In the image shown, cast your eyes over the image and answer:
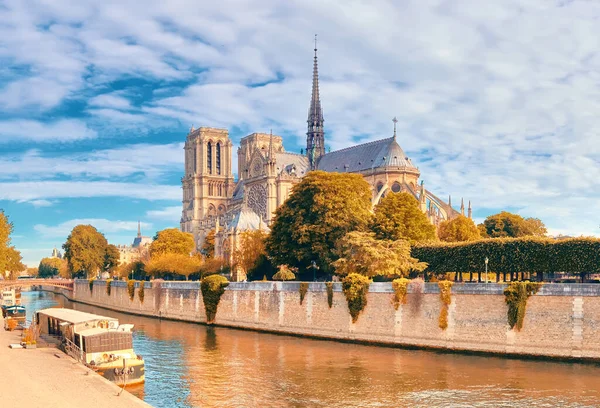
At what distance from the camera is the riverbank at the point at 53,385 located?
20.9 meters

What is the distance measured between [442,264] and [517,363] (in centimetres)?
1301

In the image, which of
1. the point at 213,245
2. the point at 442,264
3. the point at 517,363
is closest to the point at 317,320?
the point at 442,264

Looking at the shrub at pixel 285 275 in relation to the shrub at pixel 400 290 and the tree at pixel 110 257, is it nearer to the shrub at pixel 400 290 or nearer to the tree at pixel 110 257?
the shrub at pixel 400 290

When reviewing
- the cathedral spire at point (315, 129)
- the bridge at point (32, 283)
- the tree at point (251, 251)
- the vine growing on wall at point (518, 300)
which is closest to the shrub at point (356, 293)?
the vine growing on wall at point (518, 300)

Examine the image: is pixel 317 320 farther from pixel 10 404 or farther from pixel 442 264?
pixel 10 404

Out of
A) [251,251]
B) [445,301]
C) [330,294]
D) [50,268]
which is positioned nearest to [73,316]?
[330,294]

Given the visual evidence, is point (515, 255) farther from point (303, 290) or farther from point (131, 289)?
point (131, 289)

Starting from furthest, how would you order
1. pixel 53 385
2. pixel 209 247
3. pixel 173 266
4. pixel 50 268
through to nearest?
1. pixel 50 268
2. pixel 209 247
3. pixel 173 266
4. pixel 53 385

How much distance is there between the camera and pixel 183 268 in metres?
71.3

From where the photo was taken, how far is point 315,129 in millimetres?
113812

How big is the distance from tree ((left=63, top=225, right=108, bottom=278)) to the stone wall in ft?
160

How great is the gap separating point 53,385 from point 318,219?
27.4 m

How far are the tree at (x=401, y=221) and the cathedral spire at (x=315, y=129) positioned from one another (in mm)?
61162

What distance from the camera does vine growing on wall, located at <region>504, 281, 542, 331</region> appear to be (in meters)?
31.4
